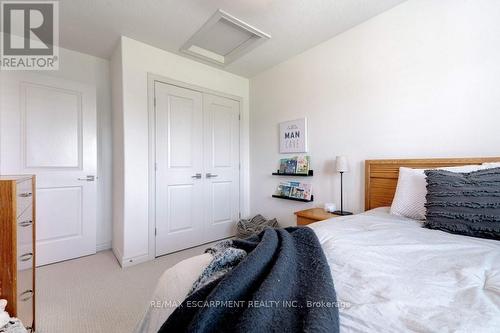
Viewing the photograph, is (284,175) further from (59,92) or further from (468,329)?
(59,92)

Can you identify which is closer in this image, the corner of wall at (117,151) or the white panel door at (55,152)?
the white panel door at (55,152)

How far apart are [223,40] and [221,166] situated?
62.2 inches

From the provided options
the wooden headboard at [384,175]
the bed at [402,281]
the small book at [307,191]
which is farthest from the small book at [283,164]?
the bed at [402,281]

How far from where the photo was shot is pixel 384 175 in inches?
75.7

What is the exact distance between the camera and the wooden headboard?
166cm

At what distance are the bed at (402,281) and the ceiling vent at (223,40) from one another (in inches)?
76.6

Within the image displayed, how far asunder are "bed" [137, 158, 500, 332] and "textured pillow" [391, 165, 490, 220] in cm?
39

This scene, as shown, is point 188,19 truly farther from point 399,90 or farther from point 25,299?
point 25,299

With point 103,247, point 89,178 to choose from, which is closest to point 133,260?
point 103,247

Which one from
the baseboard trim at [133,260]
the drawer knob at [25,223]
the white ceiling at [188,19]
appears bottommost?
the baseboard trim at [133,260]

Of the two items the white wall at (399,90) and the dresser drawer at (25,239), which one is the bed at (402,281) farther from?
the white wall at (399,90)

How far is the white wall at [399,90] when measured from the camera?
1.52m
